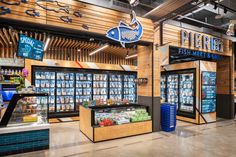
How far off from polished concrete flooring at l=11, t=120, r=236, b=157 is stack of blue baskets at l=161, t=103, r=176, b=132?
0.93 feet

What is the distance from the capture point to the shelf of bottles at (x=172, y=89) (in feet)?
29.0

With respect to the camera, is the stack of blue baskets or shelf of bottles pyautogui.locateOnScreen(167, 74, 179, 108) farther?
shelf of bottles pyautogui.locateOnScreen(167, 74, 179, 108)

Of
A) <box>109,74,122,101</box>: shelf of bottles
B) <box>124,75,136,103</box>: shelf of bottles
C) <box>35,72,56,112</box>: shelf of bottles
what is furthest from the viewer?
<box>124,75,136,103</box>: shelf of bottles

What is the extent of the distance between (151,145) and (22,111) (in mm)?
3582

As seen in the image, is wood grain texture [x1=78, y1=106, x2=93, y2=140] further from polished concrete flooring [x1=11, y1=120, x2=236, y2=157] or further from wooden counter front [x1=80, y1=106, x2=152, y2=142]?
polished concrete flooring [x1=11, y1=120, x2=236, y2=157]

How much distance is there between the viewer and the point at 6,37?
6430mm

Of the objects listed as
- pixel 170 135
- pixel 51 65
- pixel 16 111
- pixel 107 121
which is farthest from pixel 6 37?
pixel 170 135

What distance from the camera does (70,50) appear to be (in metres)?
9.11

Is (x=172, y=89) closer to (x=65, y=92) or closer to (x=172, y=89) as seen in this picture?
(x=172, y=89)

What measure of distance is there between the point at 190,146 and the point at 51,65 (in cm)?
650

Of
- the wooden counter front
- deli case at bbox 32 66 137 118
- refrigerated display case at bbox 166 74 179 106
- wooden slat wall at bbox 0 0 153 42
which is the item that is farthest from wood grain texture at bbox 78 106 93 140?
refrigerated display case at bbox 166 74 179 106

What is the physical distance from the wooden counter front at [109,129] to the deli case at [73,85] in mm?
2075

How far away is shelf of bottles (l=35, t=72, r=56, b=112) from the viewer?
26.0ft

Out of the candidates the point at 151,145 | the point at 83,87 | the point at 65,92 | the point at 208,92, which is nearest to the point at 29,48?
the point at 151,145
